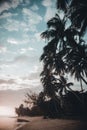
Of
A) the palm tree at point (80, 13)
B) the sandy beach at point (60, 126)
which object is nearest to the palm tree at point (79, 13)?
the palm tree at point (80, 13)

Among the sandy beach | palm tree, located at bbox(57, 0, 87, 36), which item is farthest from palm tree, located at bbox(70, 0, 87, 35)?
the sandy beach

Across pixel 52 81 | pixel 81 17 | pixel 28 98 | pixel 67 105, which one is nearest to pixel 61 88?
pixel 52 81

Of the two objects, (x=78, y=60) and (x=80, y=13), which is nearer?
(x=80, y=13)

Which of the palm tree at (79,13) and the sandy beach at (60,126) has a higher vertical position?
the palm tree at (79,13)

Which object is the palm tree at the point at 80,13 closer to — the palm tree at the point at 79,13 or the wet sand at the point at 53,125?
the palm tree at the point at 79,13

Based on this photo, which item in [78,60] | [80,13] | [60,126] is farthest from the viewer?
[78,60]

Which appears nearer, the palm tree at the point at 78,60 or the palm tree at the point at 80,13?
the palm tree at the point at 80,13

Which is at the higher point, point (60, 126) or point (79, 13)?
point (79, 13)

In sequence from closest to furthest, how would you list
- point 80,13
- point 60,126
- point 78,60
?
point 60,126, point 80,13, point 78,60

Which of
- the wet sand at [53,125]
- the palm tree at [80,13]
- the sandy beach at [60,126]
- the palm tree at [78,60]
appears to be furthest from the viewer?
the palm tree at [78,60]

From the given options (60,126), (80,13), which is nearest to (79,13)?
(80,13)

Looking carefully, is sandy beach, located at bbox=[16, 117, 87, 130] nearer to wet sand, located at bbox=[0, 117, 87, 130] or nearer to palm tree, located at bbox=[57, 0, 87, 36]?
wet sand, located at bbox=[0, 117, 87, 130]

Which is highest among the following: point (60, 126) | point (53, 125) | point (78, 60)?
point (78, 60)

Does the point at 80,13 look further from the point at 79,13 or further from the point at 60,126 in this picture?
the point at 60,126
